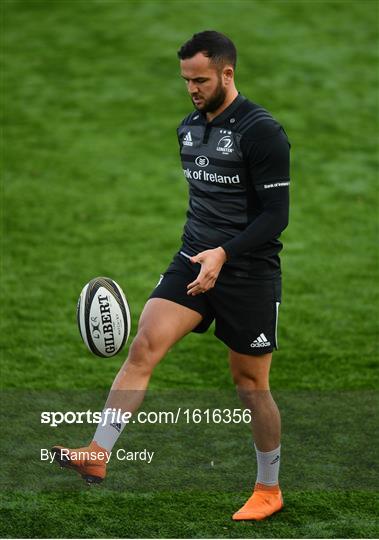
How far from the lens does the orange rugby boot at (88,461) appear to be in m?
5.75

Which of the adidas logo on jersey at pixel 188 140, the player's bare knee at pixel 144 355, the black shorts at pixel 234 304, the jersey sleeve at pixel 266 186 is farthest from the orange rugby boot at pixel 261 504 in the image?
the adidas logo on jersey at pixel 188 140

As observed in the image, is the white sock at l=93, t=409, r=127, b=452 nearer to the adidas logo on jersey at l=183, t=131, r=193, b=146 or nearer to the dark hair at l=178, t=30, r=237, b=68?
the adidas logo on jersey at l=183, t=131, r=193, b=146

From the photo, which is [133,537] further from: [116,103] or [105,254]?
[116,103]

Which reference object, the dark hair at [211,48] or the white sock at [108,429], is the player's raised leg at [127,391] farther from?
the dark hair at [211,48]

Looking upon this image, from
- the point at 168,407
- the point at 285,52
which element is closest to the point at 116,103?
the point at 285,52

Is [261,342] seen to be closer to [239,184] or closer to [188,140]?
[239,184]

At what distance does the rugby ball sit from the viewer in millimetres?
6336

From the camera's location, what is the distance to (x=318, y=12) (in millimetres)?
18688

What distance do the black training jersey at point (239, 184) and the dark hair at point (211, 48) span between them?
25cm

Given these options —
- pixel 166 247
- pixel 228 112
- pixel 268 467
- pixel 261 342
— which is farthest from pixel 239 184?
pixel 166 247

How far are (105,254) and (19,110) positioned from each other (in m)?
4.85

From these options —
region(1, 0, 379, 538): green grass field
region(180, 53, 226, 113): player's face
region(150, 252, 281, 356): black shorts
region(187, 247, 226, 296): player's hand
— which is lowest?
region(1, 0, 379, 538): green grass field

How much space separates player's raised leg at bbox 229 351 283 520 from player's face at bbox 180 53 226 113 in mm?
1314

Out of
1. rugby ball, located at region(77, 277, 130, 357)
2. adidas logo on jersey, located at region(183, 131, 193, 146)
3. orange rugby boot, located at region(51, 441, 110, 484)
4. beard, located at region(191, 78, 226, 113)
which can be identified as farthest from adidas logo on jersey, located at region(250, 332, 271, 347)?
beard, located at region(191, 78, 226, 113)
